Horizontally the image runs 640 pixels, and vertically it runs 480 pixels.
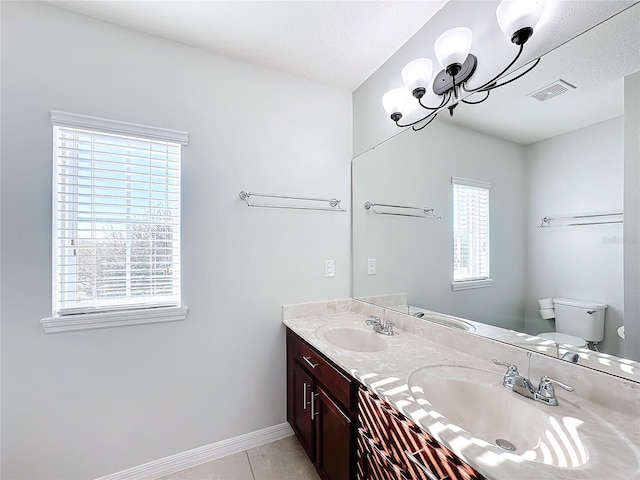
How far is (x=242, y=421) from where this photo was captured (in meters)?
1.87

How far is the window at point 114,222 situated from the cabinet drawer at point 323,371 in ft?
2.37

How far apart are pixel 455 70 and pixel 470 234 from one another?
78cm

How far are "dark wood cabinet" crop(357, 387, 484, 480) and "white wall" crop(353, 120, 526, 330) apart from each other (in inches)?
26.0

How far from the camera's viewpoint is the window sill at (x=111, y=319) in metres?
1.44

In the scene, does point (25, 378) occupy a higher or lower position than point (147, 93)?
lower

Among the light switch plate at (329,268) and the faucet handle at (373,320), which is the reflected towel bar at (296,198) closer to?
the light switch plate at (329,268)

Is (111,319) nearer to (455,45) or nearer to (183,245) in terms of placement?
(183,245)

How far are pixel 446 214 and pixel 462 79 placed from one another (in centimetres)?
67

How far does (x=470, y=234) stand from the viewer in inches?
56.9

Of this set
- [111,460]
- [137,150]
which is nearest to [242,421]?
[111,460]

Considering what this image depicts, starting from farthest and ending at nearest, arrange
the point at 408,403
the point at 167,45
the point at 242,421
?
1. the point at 242,421
2. the point at 167,45
3. the point at 408,403

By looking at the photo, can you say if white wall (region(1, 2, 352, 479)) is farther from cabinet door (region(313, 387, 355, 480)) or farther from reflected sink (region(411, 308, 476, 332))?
reflected sink (region(411, 308, 476, 332))

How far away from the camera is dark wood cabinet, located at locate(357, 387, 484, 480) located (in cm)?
79

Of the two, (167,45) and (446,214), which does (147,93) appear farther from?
(446,214)
